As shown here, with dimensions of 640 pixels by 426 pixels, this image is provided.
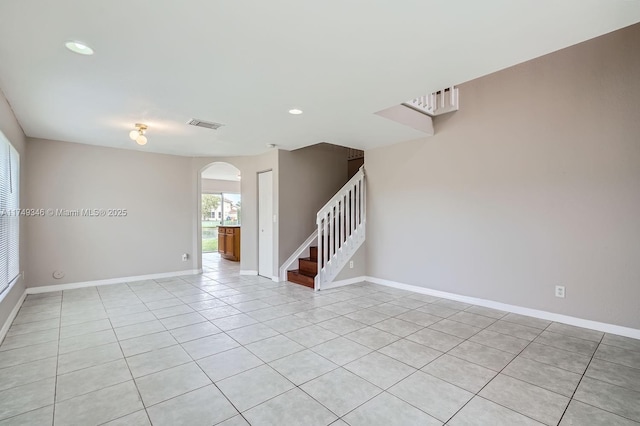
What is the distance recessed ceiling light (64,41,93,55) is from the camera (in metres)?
2.14

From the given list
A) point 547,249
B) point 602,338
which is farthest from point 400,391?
point 547,249

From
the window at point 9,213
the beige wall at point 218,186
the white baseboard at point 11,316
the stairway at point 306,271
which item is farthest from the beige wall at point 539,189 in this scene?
the beige wall at point 218,186

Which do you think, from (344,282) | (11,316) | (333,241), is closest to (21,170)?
(11,316)

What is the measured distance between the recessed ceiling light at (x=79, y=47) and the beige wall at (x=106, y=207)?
12.5ft

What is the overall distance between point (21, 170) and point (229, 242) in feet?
15.1

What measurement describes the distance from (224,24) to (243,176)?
4642 mm

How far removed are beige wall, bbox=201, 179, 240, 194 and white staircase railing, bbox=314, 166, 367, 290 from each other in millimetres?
6264

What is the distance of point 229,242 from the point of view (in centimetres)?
839

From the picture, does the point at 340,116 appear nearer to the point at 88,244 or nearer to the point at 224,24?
the point at 224,24

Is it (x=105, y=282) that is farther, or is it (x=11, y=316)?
(x=105, y=282)

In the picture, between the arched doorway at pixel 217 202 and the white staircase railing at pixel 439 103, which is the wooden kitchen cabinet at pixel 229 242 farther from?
the white staircase railing at pixel 439 103

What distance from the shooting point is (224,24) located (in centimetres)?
195

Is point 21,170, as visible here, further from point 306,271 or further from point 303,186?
point 306,271

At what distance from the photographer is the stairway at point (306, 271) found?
5301mm
